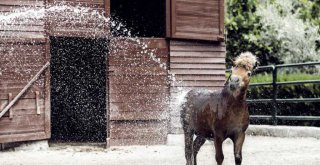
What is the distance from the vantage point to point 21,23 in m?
14.0

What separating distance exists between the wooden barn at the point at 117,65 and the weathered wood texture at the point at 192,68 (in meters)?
0.02

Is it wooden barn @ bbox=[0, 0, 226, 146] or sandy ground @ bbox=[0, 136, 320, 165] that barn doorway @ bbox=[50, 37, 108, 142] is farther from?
sandy ground @ bbox=[0, 136, 320, 165]

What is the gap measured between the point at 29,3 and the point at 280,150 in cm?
605

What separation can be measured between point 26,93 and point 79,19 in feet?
6.79

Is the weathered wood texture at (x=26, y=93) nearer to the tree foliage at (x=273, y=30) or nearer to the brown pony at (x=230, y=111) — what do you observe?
the brown pony at (x=230, y=111)

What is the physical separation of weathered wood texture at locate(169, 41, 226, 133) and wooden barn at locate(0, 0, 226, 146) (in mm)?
24

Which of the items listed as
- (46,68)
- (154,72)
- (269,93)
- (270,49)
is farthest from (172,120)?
(270,49)

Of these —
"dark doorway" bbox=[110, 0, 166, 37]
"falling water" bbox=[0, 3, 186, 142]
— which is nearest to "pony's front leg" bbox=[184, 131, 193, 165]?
"falling water" bbox=[0, 3, 186, 142]

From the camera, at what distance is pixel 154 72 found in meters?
15.2

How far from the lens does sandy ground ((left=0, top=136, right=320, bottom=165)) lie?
11.3 m

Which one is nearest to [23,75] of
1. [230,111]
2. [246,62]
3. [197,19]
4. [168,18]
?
[168,18]

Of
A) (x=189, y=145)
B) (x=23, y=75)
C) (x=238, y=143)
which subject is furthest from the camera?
(x=23, y=75)

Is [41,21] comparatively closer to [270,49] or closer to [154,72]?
[154,72]

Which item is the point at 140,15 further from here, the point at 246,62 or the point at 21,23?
the point at 246,62
